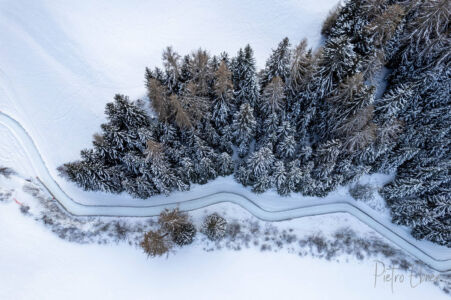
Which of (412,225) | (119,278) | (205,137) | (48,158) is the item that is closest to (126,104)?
(205,137)

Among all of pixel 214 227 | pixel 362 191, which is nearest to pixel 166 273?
pixel 214 227

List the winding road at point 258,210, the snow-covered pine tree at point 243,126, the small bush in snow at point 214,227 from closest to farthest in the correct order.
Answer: the snow-covered pine tree at point 243,126, the small bush in snow at point 214,227, the winding road at point 258,210

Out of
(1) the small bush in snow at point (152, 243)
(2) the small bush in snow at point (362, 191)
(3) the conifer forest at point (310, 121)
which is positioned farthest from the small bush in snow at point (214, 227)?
(2) the small bush in snow at point (362, 191)

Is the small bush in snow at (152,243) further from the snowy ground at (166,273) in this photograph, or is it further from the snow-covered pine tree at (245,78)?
the snow-covered pine tree at (245,78)

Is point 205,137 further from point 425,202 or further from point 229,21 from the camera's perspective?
point 425,202

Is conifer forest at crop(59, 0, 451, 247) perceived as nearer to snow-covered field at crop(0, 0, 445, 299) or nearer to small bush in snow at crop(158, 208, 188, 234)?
small bush in snow at crop(158, 208, 188, 234)

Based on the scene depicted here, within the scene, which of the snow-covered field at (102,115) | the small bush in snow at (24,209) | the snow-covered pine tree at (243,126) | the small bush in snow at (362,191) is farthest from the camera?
the small bush in snow at (362,191)
